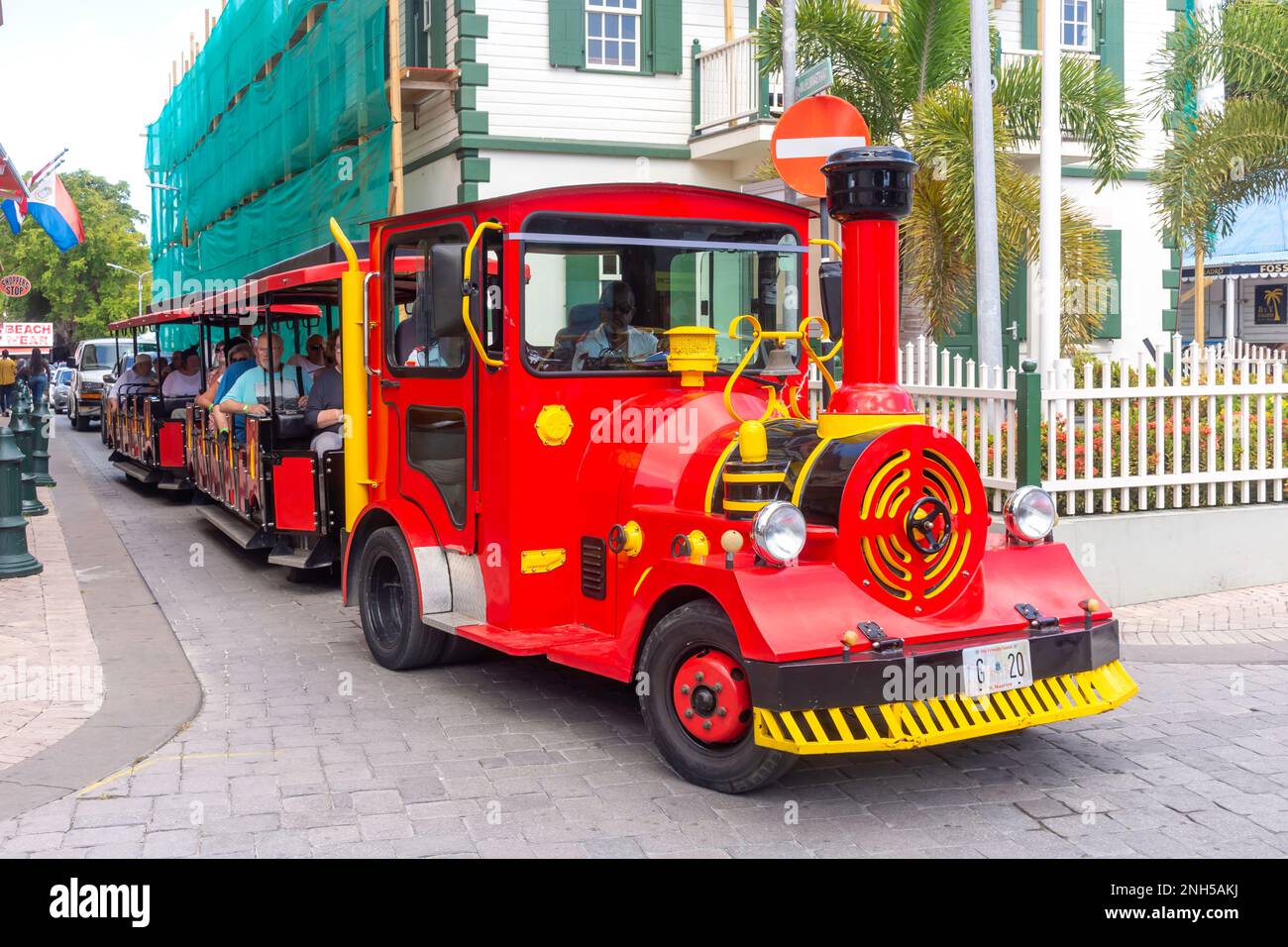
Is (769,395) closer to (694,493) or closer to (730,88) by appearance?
(694,493)

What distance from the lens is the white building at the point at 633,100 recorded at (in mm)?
17391

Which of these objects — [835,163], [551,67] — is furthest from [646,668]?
[551,67]

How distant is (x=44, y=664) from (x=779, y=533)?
4485 mm

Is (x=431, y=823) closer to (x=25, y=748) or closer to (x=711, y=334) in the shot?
(x=25, y=748)

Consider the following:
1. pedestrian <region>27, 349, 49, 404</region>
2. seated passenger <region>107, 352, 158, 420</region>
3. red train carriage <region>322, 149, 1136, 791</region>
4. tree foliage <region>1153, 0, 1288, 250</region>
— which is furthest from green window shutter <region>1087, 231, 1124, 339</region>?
pedestrian <region>27, 349, 49, 404</region>

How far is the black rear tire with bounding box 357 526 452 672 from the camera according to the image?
691 cm

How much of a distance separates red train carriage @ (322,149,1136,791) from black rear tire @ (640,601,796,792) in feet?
0.04

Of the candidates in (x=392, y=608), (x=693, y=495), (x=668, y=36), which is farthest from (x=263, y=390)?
(x=668, y=36)

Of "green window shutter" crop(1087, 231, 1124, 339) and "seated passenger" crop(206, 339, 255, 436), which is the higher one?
"green window shutter" crop(1087, 231, 1124, 339)

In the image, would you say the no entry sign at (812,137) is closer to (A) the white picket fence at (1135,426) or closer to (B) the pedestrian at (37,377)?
(A) the white picket fence at (1135,426)

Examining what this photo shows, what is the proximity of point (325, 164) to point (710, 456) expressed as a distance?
46.7 feet

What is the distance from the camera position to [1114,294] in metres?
19.2

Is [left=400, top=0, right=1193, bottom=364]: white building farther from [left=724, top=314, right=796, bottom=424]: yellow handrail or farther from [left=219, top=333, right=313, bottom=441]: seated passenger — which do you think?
[left=724, top=314, right=796, bottom=424]: yellow handrail

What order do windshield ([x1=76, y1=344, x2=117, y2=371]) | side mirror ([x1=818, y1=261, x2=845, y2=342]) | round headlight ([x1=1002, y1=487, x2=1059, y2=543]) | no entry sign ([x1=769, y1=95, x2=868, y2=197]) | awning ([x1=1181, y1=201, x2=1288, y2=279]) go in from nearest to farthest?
round headlight ([x1=1002, y1=487, x2=1059, y2=543])
side mirror ([x1=818, y1=261, x2=845, y2=342])
no entry sign ([x1=769, y1=95, x2=868, y2=197])
awning ([x1=1181, y1=201, x2=1288, y2=279])
windshield ([x1=76, y1=344, x2=117, y2=371])
